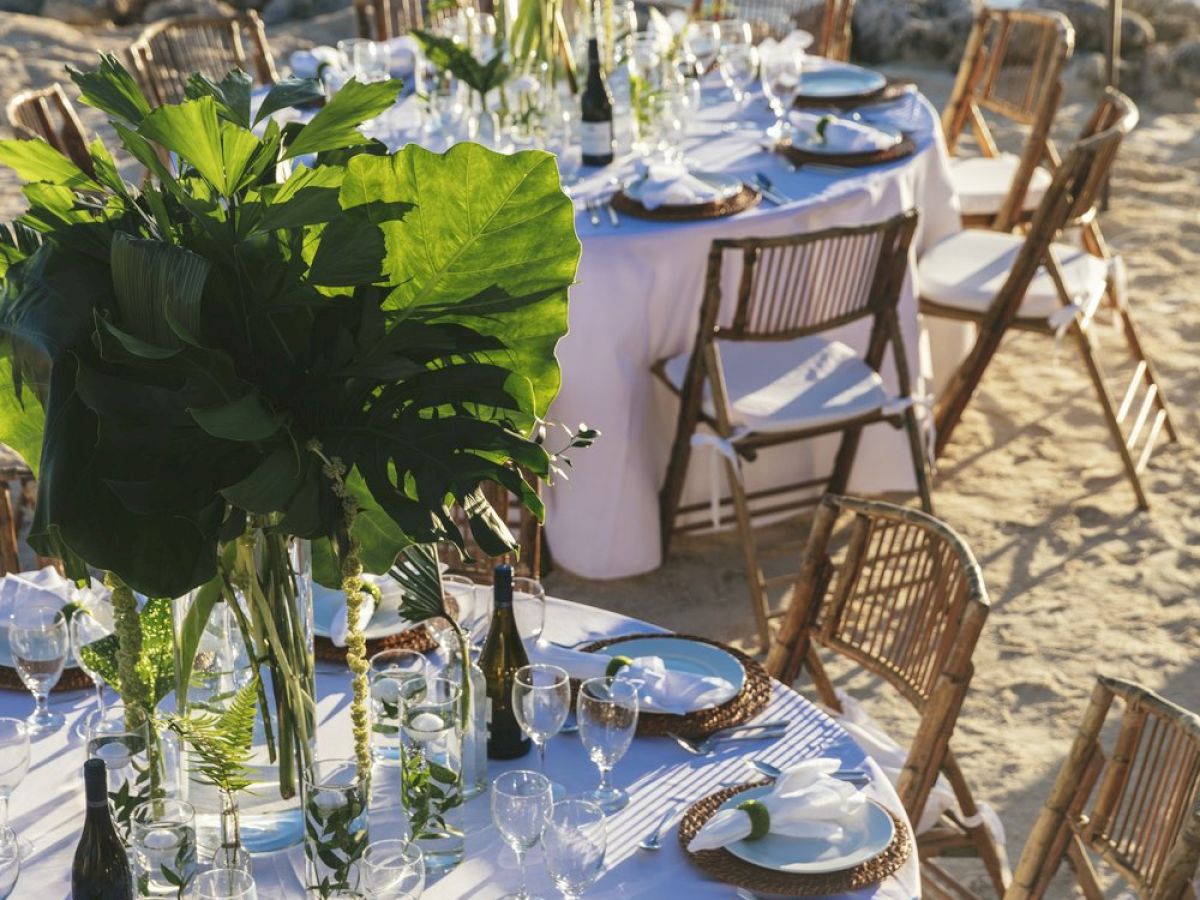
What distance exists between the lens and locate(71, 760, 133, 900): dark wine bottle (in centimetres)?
157

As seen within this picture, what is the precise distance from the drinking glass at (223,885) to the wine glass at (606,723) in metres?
0.48

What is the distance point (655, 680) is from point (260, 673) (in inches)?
26.6

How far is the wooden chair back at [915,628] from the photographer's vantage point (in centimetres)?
229

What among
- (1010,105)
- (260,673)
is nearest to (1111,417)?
(1010,105)

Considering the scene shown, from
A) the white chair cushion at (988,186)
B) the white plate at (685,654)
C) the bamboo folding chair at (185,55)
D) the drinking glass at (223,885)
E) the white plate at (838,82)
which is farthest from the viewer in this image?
the bamboo folding chair at (185,55)

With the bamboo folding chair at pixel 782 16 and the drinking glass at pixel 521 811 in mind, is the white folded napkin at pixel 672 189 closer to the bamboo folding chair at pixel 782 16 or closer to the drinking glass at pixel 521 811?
the bamboo folding chair at pixel 782 16

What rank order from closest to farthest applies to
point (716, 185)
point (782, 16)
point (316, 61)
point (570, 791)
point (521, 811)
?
point (521, 811), point (570, 791), point (716, 185), point (316, 61), point (782, 16)

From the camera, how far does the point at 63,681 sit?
221 cm

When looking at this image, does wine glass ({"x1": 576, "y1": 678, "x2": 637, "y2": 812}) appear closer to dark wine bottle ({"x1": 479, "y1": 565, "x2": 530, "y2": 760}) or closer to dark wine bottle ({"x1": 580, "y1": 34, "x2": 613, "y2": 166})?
dark wine bottle ({"x1": 479, "y1": 565, "x2": 530, "y2": 760})

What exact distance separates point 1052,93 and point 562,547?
228cm

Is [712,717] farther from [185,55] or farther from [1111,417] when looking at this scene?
[185,55]

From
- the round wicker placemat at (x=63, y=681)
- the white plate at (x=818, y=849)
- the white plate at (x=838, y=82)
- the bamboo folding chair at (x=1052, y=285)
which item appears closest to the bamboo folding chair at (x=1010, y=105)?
the bamboo folding chair at (x=1052, y=285)

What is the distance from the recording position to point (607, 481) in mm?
4125

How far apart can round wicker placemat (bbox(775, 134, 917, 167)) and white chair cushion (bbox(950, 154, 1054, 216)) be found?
0.65 meters
